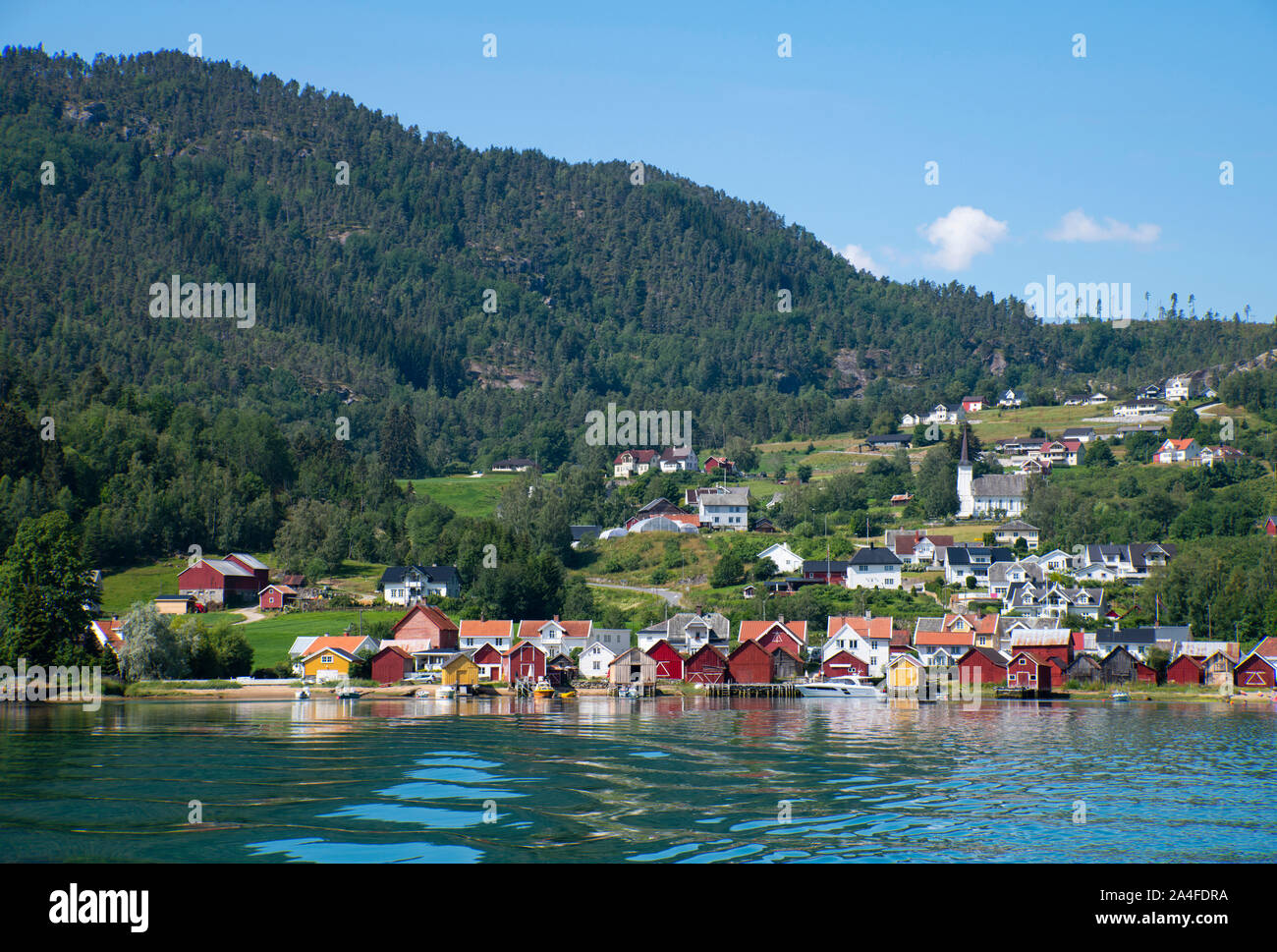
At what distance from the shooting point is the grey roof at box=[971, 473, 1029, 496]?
118125 mm

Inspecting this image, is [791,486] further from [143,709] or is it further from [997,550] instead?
[143,709]

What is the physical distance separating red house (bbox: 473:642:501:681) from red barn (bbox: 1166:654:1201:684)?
40289mm

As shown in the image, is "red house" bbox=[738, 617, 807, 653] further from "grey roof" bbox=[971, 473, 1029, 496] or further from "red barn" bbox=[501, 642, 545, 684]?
"grey roof" bbox=[971, 473, 1029, 496]

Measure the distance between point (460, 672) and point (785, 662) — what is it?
19.8 meters

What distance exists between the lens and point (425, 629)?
71.9 metres

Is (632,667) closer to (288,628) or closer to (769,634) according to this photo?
(769,634)

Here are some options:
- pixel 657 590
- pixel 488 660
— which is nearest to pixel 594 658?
pixel 488 660

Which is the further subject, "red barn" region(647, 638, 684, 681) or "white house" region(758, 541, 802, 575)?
"white house" region(758, 541, 802, 575)

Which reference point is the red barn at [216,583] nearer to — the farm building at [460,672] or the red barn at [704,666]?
the farm building at [460,672]

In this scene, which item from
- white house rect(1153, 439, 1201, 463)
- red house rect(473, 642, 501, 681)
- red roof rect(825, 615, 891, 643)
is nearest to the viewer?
red roof rect(825, 615, 891, 643)

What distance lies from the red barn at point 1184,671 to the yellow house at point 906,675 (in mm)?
14651

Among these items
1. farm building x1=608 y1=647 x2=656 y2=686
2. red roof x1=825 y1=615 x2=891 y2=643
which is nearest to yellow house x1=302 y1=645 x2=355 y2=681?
farm building x1=608 y1=647 x2=656 y2=686

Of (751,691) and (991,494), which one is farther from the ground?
(991,494)
